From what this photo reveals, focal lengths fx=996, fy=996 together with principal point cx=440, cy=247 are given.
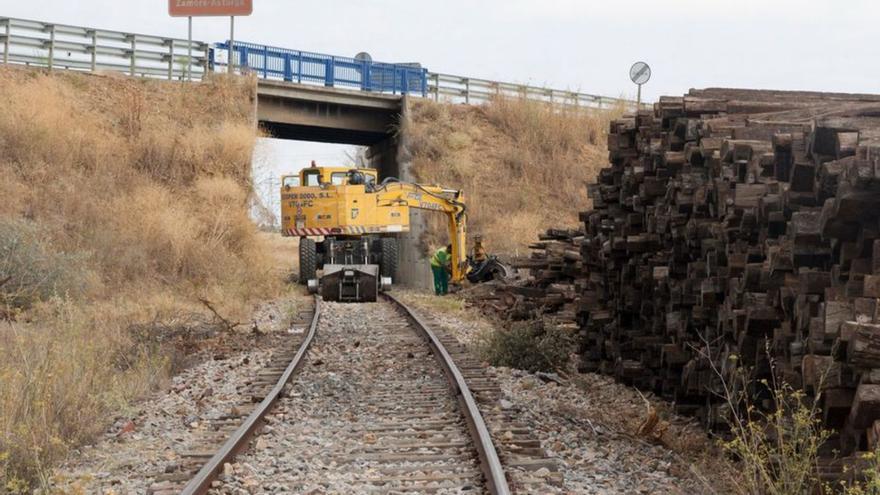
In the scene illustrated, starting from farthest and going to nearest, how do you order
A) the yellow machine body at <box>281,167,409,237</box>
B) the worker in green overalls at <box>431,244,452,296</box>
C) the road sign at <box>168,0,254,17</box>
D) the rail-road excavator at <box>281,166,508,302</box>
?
the road sign at <box>168,0,254,17</box> < the yellow machine body at <box>281,167,409,237</box> < the worker in green overalls at <box>431,244,452,296</box> < the rail-road excavator at <box>281,166,508,302</box>

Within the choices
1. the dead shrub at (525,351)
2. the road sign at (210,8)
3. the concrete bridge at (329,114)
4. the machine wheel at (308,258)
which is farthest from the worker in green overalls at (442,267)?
the road sign at (210,8)

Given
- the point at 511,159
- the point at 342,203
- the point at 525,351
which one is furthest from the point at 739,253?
the point at 511,159

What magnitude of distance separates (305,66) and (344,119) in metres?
2.49

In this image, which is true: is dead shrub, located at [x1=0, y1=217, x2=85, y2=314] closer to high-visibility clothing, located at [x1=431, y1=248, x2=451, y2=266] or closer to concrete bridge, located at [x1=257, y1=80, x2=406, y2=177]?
high-visibility clothing, located at [x1=431, y1=248, x2=451, y2=266]

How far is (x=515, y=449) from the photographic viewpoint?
24.5ft

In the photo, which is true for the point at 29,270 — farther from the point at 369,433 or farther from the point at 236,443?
the point at 236,443

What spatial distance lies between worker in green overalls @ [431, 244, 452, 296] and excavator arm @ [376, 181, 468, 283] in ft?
1.60

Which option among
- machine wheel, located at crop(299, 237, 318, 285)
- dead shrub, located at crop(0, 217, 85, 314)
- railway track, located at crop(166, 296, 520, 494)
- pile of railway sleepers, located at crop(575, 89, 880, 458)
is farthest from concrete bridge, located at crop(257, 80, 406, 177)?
pile of railway sleepers, located at crop(575, 89, 880, 458)

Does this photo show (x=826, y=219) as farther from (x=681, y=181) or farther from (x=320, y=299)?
(x=320, y=299)

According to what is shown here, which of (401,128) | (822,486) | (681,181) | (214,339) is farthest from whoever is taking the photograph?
(401,128)

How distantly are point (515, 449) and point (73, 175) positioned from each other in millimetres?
22054

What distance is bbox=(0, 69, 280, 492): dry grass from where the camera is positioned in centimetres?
824

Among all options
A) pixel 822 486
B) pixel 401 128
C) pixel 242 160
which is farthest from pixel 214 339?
pixel 401 128

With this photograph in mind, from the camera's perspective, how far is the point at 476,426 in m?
7.92
